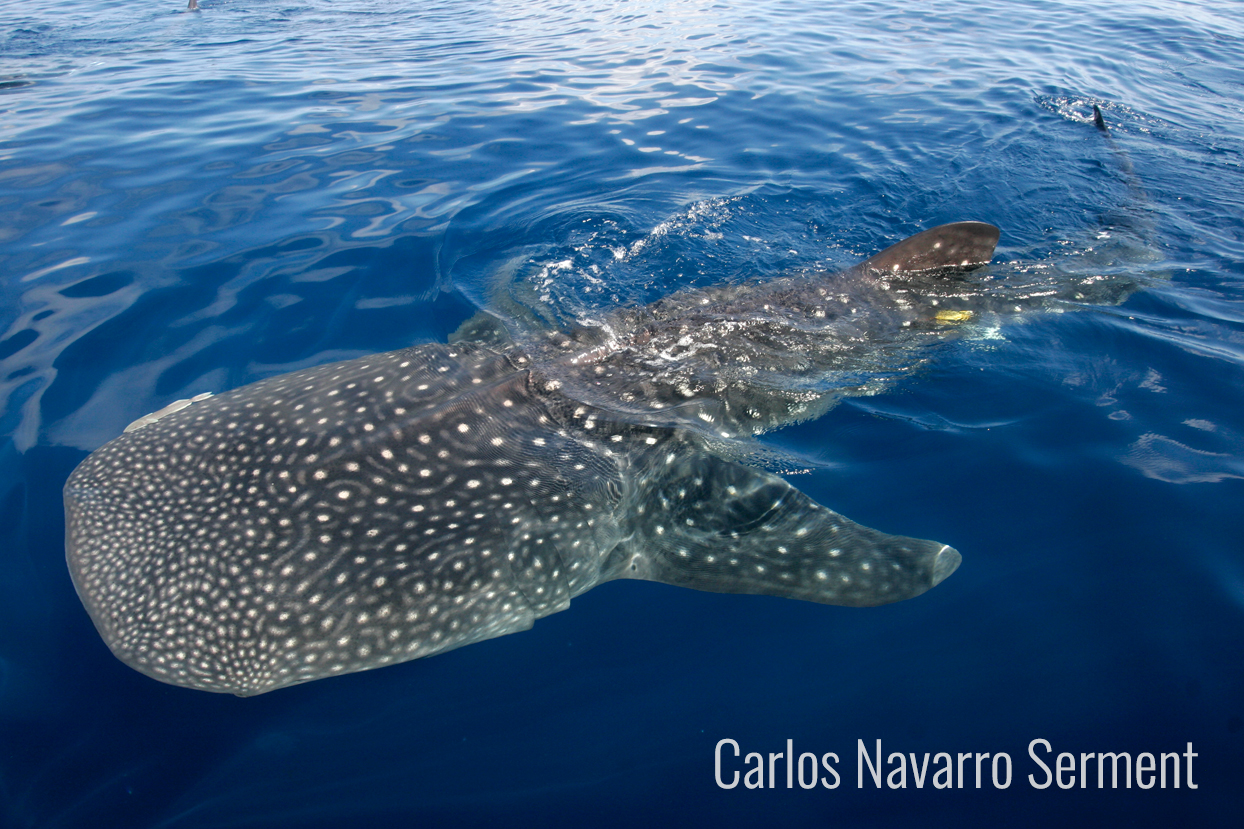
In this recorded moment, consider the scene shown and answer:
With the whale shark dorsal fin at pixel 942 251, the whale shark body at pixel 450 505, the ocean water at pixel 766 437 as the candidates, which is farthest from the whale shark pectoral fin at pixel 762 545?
the whale shark dorsal fin at pixel 942 251

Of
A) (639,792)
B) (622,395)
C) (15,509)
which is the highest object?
(622,395)

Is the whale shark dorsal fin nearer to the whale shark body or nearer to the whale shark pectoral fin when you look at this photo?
the whale shark body

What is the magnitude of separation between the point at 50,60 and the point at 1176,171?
19.2 meters

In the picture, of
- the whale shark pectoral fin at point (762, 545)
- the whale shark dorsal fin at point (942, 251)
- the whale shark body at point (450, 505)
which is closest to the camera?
the whale shark body at point (450, 505)

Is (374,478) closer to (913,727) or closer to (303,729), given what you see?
(303,729)

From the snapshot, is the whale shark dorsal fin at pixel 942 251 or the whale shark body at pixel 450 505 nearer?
the whale shark body at pixel 450 505

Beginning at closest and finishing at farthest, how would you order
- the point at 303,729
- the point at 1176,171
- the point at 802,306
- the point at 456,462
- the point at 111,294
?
the point at 303,729, the point at 456,462, the point at 802,306, the point at 111,294, the point at 1176,171

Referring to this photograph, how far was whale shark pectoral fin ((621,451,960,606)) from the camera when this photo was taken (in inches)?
132

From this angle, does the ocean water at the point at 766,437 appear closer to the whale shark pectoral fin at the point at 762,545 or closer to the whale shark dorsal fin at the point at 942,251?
the whale shark pectoral fin at the point at 762,545

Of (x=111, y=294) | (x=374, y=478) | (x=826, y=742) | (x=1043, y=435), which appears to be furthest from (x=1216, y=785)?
(x=111, y=294)

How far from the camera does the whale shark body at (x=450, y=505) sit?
2789 millimetres

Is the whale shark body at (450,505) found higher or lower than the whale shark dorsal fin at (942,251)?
lower

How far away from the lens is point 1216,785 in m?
2.58

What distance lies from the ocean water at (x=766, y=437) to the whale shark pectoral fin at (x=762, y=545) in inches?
5.6
